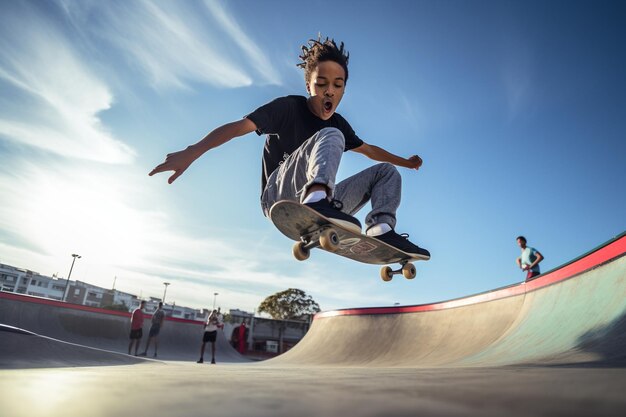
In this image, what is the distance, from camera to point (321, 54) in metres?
4.13

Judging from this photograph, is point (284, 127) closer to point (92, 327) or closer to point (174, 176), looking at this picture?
point (174, 176)

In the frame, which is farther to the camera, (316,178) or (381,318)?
(381,318)

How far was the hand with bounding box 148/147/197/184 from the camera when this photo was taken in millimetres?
3105

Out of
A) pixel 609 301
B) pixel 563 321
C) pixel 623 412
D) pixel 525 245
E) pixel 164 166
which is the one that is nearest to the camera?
pixel 623 412

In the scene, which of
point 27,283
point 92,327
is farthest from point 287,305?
point 27,283

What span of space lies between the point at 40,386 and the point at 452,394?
94 centimetres

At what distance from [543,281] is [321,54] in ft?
19.8

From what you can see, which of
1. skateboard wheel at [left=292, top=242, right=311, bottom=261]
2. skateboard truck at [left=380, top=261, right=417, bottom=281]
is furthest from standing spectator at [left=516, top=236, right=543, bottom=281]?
skateboard wheel at [left=292, top=242, right=311, bottom=261]

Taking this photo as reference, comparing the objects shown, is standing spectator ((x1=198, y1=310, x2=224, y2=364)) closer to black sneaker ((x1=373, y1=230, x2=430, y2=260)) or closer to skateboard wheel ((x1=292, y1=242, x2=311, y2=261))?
skateboard wheel ((x1=292, y1=242, x2=311, y2=261))

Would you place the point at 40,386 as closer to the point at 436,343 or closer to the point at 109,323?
the point at 436,343

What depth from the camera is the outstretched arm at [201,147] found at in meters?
3.12

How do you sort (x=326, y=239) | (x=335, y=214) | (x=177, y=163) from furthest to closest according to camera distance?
1. (x=326, y=239)
2. (x=335, y=214)
3. (x=177, y=163)

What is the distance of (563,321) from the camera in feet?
16.9

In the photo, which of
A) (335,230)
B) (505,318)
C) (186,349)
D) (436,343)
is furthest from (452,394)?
(186,349)
